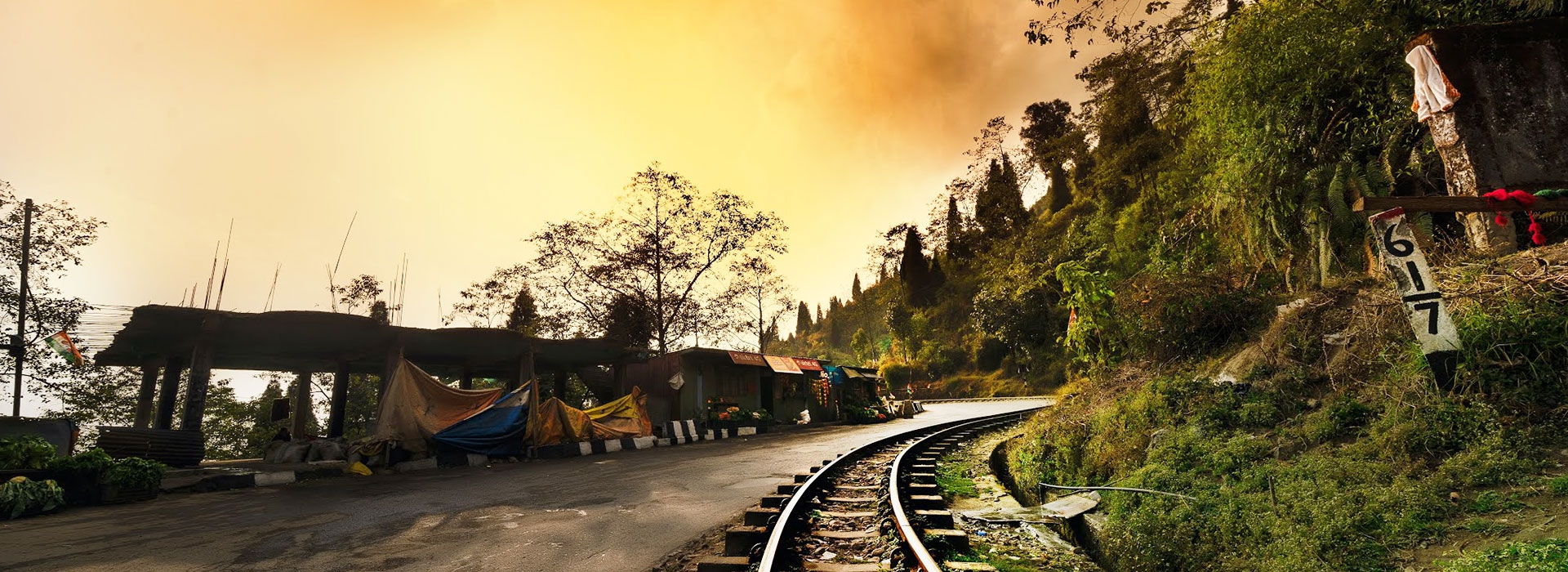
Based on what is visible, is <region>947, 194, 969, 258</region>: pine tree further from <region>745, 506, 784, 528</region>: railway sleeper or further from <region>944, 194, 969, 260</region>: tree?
<region>745, 506, 784, 528</region>: railway sleeper

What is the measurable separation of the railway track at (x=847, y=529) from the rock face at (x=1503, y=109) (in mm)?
6088

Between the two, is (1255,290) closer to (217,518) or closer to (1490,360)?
(1490,360)

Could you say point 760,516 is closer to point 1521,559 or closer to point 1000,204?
point 1521,559

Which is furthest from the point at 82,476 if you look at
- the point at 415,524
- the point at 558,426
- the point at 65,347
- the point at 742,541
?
the point at 742,541

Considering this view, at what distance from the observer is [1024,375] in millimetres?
49312

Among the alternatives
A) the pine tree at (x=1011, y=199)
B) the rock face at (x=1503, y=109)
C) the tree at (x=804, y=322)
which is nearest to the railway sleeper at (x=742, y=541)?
the rock face at (x=1503, y=109)

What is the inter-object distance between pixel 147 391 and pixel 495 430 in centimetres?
1356

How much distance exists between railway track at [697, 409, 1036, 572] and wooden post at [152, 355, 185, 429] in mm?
17521

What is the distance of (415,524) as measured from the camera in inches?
274

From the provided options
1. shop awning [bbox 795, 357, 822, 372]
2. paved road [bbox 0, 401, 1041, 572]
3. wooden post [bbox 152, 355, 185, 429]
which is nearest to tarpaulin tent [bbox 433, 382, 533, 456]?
paved road [bbox 0, 401, 1041, 572]

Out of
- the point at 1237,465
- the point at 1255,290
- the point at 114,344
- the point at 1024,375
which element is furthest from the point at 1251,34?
the point at 1024,375

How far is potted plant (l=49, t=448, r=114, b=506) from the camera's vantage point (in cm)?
915

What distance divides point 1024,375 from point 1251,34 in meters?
44.0

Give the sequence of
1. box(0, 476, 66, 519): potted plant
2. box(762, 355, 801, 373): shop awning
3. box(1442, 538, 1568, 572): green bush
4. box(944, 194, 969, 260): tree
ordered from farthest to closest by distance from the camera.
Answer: box(944, 194, 969, 260): tree → box(762, 355, 801, 373): shop awning → box(0, 476, 66, 519): potted plant → box(1442, 538, 1568, 572): green bush
